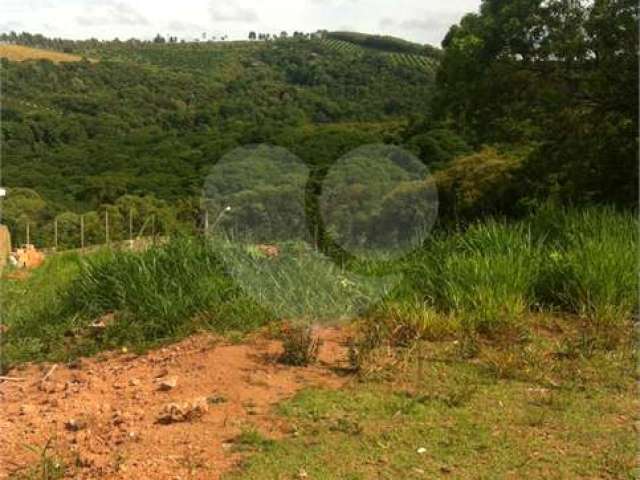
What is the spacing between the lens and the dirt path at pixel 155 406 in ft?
9.23

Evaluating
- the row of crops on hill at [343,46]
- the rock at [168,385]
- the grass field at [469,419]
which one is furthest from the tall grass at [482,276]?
the row of crops on hill at [343,46]

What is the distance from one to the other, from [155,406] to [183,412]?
0.25 meters

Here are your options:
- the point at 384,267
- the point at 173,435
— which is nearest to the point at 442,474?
the point at 173,435

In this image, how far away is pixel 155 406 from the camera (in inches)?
130

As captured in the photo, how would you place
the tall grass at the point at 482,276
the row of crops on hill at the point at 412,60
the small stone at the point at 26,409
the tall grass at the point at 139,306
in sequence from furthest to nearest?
1. the row of crops on hill at the point at 412,60
2. the tall grass at the point at 139,306
3. the tall grass at the point at 482,276
4. the small stone at the point at 26,409

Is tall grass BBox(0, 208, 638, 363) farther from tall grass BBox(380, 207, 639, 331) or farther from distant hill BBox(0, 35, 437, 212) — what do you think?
distant hill BBox(0, 35, 437, 212)

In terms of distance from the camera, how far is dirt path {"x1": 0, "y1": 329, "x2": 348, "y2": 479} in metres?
2.81

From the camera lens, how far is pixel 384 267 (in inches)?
210

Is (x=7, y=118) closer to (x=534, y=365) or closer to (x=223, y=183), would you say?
(x=223, y=183)

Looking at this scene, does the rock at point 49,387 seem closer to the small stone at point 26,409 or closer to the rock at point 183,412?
the small stone at point 26,409

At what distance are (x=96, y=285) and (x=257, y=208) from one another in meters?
3.95

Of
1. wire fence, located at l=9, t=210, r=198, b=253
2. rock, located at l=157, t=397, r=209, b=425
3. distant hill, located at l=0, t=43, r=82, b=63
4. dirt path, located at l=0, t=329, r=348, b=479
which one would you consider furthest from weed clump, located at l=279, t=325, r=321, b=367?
distant hill, located at l=0, t=43, r=82, b=63

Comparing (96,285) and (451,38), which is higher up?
(451,38)

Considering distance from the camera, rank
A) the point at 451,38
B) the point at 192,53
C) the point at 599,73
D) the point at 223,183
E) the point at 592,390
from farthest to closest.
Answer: the point at 192,53
the point at 223,183
the point at 451,38
the point at 599,73
the point at 592,390
